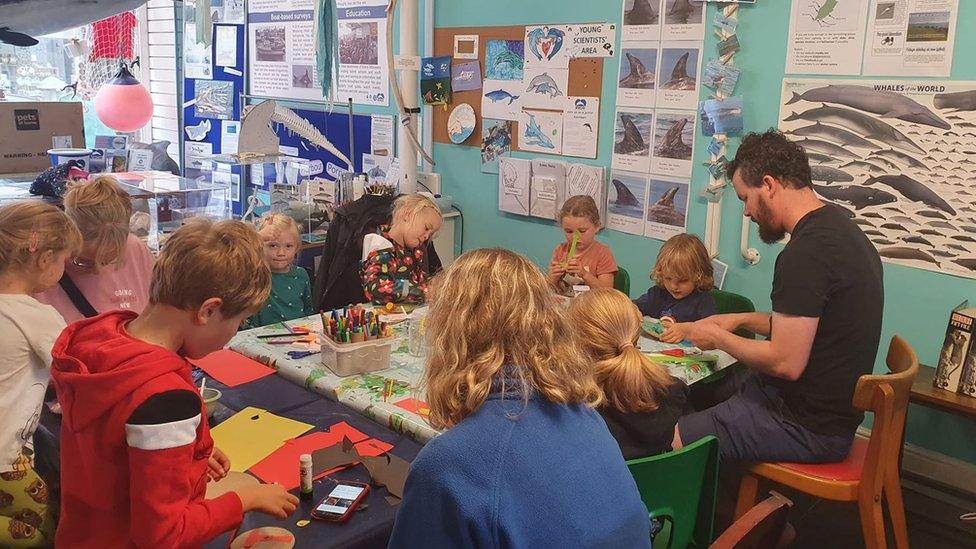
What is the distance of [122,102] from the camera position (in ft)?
16.2

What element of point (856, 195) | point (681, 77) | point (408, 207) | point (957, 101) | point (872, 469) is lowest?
point (872, 469)

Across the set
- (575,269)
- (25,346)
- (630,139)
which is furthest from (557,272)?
(25,346)

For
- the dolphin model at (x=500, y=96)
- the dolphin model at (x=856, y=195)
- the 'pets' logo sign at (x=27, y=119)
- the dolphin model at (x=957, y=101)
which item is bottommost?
the dolphin model at (x=856, y=195)

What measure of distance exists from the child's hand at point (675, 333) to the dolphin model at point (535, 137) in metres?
1.68

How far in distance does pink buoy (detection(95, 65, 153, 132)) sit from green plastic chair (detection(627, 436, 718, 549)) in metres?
4.55

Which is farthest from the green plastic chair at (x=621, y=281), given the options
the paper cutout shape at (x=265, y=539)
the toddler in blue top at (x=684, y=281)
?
the paper cutout shape at (x=265, y=539)

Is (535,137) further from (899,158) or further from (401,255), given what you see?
(899,158)

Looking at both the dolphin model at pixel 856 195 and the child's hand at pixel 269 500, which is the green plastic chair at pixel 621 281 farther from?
the child's hand at pixel 269 500

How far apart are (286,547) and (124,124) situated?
4537 mm

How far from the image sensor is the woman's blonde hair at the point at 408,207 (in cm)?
295

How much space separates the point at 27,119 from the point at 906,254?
13.3 feet

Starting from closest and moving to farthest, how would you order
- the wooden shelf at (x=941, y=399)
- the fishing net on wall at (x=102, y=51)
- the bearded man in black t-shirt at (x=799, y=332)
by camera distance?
the bearded man in black t-shirt at (x=799, y=332), the wooden shelf at (x=941, y=399), the fishing net on wall at (x=102, y=51)

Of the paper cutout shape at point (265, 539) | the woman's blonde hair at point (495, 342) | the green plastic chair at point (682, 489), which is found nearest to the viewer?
the woman's blonde hair at point (495, 342)

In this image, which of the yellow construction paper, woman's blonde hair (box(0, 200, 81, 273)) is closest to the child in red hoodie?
the yellow construction paper
